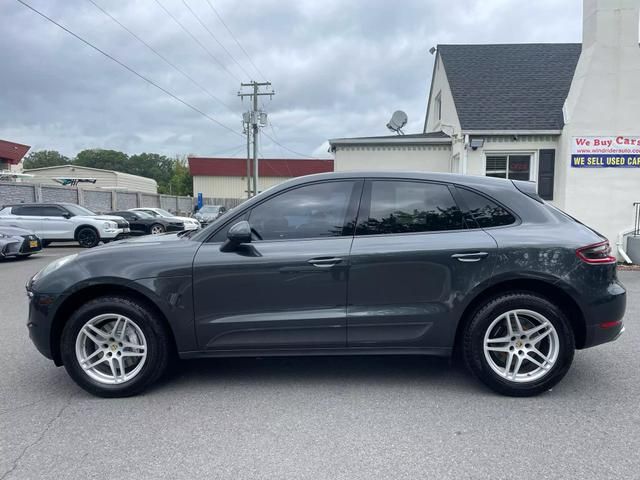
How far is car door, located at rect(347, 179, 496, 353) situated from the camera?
3582mm

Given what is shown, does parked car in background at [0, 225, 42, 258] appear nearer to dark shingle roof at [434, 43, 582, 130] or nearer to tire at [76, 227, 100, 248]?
tire at [76, 227, 100, 248]

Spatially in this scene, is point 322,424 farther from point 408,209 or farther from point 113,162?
point 113,162

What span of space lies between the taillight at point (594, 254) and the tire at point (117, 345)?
3.25m

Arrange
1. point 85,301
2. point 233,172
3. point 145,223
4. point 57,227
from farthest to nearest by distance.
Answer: point 233,172 → point 145,223 → point 57,227 → point 85,301

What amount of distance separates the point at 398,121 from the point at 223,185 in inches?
1286

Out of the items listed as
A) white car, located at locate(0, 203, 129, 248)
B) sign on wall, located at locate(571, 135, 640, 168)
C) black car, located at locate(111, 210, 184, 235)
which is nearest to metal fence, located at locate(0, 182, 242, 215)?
black car, located at locate(111, 210, 184, 235)

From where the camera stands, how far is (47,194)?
2098cm

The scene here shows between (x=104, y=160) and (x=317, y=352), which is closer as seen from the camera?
(x=317, y=352)

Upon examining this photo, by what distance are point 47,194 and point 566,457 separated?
22937 mm

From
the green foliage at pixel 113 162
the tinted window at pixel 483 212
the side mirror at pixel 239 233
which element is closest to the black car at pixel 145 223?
the side mirror at pixel 239 233

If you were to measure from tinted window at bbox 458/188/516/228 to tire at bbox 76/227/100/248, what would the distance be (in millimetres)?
14815

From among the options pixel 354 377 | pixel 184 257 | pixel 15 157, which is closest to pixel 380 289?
pixel 354 377

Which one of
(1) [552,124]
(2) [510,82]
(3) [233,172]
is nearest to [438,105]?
(2) [510,82]

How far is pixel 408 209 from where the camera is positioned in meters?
3.78
